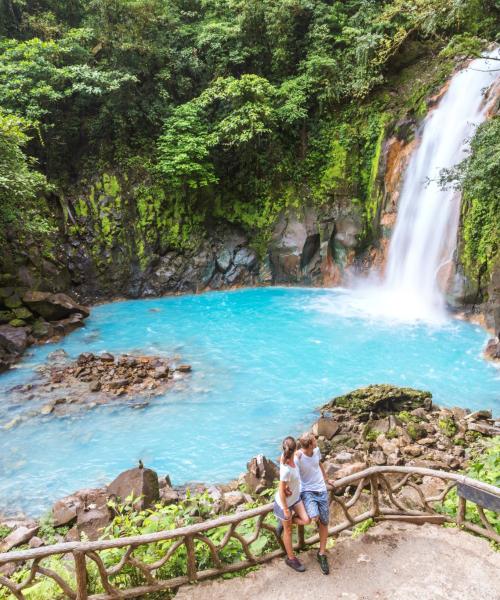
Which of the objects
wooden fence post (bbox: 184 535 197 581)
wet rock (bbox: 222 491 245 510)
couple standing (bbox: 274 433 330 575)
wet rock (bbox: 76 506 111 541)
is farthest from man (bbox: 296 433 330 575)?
wet rock (bbox: 76 506 111 541)

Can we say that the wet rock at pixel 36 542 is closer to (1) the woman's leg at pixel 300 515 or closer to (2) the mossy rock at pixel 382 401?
(1) the woman's leg at pixel 300 515

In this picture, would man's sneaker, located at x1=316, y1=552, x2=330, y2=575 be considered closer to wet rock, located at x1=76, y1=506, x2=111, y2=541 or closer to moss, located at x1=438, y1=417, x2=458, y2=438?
wet rock, located at x1=76, y1=506, x2=111, y2=541

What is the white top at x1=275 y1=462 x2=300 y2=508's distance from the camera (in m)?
4.00

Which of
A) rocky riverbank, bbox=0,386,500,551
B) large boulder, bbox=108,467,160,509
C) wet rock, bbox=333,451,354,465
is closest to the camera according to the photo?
rocky riverbank, bbox=0,386,500,551

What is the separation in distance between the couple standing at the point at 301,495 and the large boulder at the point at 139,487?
2977mm

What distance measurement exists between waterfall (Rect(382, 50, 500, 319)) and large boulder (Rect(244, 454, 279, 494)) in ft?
31.1

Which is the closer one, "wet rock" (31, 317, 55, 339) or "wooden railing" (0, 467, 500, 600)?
"wooden railing" (0, 467, 500, 600)

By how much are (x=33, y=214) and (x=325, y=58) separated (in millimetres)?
12508

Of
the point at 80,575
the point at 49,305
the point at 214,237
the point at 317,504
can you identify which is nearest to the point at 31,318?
the point at 49,305

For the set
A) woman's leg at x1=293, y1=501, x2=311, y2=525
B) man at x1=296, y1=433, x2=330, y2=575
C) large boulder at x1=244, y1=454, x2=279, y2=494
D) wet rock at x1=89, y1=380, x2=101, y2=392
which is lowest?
wet rock at x1=89, y1=380, x2=101, y2=392

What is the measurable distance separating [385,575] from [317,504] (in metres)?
0.80

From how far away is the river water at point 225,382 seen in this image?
8.20m

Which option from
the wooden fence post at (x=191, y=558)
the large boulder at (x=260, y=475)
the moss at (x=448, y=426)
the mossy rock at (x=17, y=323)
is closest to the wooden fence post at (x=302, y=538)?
the wooden fence post at (x=191, y=558)

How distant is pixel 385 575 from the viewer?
12.8 feet
